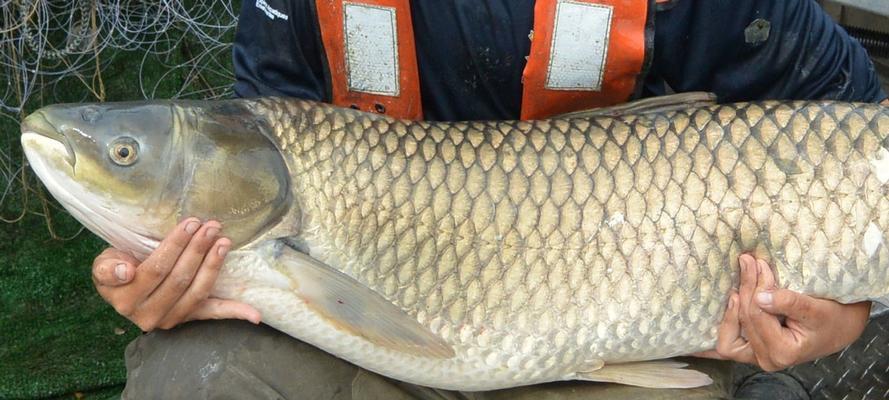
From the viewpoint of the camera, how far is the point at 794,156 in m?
1.45

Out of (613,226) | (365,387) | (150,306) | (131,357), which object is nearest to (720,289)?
(613,226)

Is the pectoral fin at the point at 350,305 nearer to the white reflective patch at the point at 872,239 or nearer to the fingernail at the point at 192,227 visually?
the fingernail at the point at 192,227

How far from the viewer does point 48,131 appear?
4.39 ft

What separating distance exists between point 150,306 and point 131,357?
0.21 metres

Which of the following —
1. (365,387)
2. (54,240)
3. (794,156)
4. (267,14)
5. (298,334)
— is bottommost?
(54,240)

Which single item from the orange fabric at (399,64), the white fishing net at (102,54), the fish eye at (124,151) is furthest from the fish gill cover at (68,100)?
the fish eye at (124,151)

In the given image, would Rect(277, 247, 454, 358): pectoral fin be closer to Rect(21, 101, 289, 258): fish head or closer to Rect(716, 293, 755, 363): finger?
Rect(21, 101, 289, 258): fish head

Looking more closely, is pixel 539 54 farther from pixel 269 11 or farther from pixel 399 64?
pixel 269 11

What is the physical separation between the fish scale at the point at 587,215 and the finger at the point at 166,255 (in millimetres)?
177

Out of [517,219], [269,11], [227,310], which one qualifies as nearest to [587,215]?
[517,219]

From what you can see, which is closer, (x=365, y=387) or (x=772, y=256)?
(x=772, y=256)

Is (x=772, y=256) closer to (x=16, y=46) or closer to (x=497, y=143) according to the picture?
(x=497, y=143)

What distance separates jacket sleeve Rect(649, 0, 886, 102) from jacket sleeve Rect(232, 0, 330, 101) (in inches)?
25.6

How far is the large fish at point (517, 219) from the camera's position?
142cm
